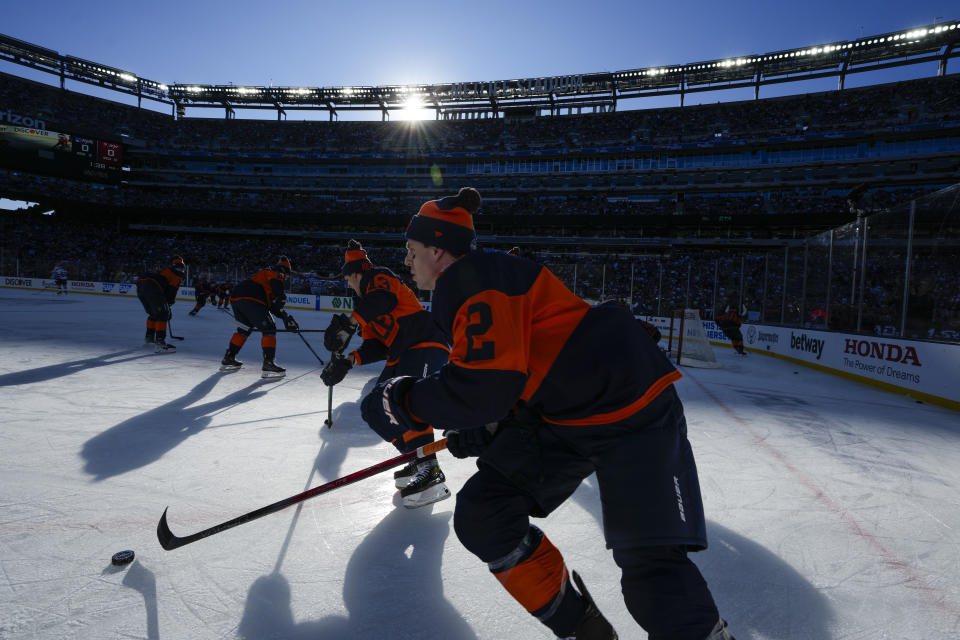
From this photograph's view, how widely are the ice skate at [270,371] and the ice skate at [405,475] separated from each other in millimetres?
4510

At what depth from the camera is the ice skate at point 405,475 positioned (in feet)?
10.4

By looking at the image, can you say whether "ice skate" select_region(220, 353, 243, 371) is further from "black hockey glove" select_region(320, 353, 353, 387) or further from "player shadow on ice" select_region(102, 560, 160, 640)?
"player shadow on ice" select_region(102, 560, 160, 640)

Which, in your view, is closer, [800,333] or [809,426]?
[809,426]

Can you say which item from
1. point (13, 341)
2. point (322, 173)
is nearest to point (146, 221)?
point (322, 173)

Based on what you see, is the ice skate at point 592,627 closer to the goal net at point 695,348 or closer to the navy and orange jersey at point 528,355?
the navy and orange jersey at point 528,355

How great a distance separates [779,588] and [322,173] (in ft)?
157

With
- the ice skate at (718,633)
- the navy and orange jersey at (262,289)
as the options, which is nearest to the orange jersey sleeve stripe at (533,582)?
the ice skate at (718,633)

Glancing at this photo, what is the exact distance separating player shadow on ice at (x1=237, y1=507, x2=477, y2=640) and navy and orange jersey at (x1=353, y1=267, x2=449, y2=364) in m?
1.62

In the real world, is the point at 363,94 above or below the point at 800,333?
above

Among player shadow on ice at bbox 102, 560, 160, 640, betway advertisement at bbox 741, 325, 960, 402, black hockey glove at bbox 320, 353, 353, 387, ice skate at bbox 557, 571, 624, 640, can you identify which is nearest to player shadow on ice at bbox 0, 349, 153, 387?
black hockey glove at bbox 320, 353, 353, 387

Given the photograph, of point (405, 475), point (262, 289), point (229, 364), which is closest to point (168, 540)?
point (405, 475)

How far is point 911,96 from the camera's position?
32781 mm

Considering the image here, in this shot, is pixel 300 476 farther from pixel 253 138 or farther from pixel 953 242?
pixel 253 138

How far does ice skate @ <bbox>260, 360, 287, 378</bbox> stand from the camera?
6.98 m
